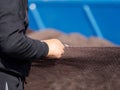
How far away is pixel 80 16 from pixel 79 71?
122 inches

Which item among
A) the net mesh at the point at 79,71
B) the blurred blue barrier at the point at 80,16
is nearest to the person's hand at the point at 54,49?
the net mesh at the point at 79,71

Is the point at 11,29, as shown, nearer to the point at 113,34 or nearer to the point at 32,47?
the point at 32,47

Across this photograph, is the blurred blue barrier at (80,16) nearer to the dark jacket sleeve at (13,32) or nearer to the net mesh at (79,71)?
the net mesh at (79,71)

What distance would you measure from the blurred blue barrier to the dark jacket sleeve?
322 centimetres

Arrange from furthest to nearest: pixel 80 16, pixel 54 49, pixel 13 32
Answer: pixel 80 16
pixel 54 49
pixel 13 32

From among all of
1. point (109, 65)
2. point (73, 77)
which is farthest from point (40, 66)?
point (109, 65)

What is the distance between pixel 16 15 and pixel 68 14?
11.0 feet

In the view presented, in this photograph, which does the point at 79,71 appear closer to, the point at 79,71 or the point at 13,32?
the point at 79,71

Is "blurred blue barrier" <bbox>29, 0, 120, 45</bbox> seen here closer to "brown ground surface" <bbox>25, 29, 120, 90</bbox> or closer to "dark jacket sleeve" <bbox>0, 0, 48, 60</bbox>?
"brown ground surface" <bbox>25, 29, 120, 90</bbox>

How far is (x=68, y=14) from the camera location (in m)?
4.62

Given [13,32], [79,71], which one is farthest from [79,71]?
[13,32]

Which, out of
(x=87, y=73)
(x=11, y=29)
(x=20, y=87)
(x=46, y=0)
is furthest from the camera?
(x=46, y=0)

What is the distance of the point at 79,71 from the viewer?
1.52 meters

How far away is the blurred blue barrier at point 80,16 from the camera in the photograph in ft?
14.8
